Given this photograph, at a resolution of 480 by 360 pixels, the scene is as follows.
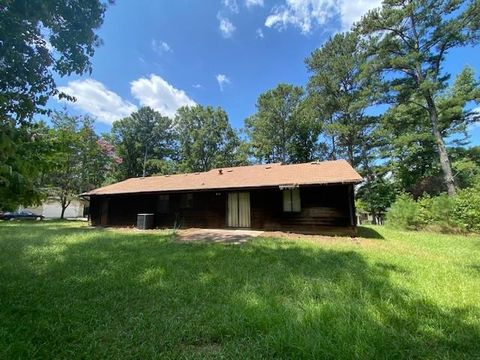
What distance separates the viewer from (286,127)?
31.4 m

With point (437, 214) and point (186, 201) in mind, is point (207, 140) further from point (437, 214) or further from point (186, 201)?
point (437, 214)

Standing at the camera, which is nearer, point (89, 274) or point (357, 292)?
point (357, 292)

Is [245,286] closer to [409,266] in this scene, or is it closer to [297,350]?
[297,350]

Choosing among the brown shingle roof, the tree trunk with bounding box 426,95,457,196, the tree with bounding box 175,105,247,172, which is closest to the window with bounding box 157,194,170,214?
the brown shingle roof

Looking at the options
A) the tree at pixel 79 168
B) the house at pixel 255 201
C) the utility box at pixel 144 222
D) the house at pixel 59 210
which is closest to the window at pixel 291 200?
the house at pixel 255 201

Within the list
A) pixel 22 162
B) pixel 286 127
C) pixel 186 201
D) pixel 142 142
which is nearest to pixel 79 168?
pixel 142 142

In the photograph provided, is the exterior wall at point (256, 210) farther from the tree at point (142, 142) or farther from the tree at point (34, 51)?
the tree at point (142, 142)

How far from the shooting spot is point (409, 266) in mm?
6012

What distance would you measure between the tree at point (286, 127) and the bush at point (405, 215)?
1685 centimetres

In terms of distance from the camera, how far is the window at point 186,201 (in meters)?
14.9

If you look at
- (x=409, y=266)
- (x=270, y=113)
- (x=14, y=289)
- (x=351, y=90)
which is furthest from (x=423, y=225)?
(x=270, y=113)

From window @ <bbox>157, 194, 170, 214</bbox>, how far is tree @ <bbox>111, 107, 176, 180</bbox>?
2452 cm

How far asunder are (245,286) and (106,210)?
50.4 ft

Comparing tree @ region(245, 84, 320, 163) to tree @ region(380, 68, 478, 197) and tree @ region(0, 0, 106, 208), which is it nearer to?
tree @ region(380, 68, 478, 197)
